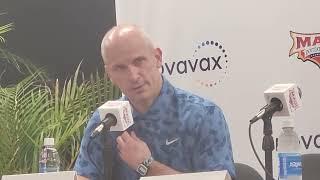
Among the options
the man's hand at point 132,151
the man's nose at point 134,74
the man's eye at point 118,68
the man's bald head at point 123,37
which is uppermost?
the man's bald head at point 123,37

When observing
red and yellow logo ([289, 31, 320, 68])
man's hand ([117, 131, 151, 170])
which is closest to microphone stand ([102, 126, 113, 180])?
man's hand ([117, 131, 151, 170])

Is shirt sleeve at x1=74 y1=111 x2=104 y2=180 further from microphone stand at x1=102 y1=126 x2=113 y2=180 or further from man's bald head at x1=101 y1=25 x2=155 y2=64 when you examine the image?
microphone stand at x1=102 y1=126 x2=113 y2=180

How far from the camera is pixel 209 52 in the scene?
2.73 meters

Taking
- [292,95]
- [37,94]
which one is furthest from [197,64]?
[292,95]

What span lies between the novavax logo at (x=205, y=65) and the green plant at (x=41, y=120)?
38 centimetres

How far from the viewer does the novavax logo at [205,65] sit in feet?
8.89

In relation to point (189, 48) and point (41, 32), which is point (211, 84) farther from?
point (41, 32)

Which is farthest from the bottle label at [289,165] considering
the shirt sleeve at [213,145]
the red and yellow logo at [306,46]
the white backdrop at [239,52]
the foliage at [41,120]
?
the foliage at [41,120]

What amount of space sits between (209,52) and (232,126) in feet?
1.13

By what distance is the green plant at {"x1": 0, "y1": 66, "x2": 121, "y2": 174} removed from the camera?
289 centimetres

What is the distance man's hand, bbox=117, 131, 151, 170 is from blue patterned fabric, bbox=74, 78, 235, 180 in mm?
102

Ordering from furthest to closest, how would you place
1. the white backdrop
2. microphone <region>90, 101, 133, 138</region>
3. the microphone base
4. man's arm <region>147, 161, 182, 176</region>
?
the white backdrop < man's arm <region>147, 161, 182, 176</region> < microphone <region>90, 101, 133, 138</region> < the microphone base

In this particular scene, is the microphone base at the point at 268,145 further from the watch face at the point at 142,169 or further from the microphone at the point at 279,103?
the watch face at the point at 142,169

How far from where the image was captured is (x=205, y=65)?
2740 millimetres
